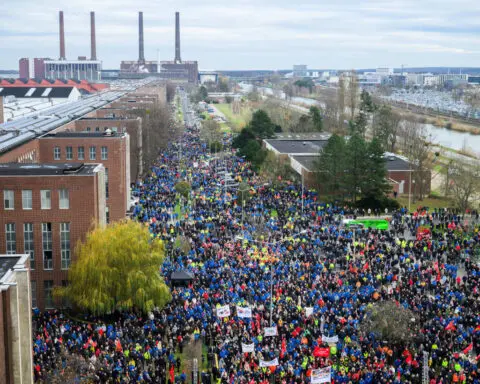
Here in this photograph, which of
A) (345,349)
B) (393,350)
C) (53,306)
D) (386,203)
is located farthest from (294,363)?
(386,203)

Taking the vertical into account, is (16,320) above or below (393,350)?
above

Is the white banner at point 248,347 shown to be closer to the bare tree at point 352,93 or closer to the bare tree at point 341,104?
the bare tree at point 341,104

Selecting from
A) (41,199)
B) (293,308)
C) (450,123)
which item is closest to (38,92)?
(450,123)

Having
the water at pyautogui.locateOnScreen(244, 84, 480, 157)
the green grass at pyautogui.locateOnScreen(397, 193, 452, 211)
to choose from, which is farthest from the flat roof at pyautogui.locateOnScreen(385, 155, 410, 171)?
the water at pyautogui.locateOnScreen(244, 84, 480, 157)

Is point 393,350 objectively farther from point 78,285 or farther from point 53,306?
point 53,306

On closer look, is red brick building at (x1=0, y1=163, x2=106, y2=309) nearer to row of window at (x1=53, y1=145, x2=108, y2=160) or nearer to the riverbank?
row of window at (x1=53, y1=145, x2=108, y2=160)

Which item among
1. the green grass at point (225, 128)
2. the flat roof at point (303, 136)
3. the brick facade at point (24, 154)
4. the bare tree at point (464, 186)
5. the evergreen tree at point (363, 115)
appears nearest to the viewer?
the brick facade at point (24, 154)

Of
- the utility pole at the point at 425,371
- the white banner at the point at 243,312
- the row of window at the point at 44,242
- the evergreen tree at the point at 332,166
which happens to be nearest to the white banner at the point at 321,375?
the utility pole at the point at 425,371

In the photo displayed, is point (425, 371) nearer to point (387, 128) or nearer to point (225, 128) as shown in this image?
point (387, 128)
